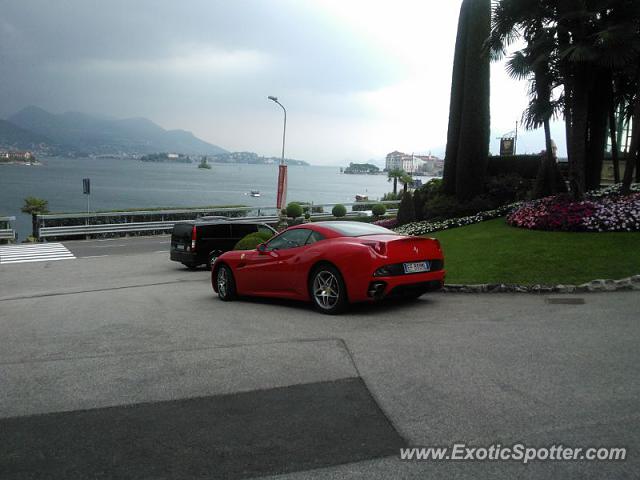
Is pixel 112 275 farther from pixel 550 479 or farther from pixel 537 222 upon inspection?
pixel 550 479

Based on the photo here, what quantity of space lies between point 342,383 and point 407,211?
26308 millimetres

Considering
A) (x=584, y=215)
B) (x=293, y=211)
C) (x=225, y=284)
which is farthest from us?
(x=293, y=211)

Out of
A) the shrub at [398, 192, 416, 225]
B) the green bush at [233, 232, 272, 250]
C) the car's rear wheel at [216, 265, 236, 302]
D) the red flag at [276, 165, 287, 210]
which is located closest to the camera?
the car's rear wheel at [216, 265, 236, 302]

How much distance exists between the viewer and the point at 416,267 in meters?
9.09

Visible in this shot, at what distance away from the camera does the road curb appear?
32.2ft

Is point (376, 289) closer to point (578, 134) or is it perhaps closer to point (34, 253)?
point (578, 134)

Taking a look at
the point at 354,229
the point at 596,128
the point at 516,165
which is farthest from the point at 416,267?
the point at 516,165

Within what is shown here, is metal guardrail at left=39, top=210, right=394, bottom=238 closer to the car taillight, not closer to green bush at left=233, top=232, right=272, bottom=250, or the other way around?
green bush at left=233, top=232, right=272, bottom=250

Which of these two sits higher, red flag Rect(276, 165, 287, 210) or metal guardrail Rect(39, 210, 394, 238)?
red flag Rect(276, 165, 287, 210)

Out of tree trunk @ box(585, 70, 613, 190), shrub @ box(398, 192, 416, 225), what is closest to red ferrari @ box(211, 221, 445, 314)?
tree trunk @ box(585, 70, 613, 190)

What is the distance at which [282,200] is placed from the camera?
35.6m

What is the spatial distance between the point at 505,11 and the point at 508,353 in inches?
638

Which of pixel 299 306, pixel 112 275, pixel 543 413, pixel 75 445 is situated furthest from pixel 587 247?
pixel 112 275

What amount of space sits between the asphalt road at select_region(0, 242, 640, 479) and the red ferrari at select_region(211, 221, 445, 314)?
35 centimetres
